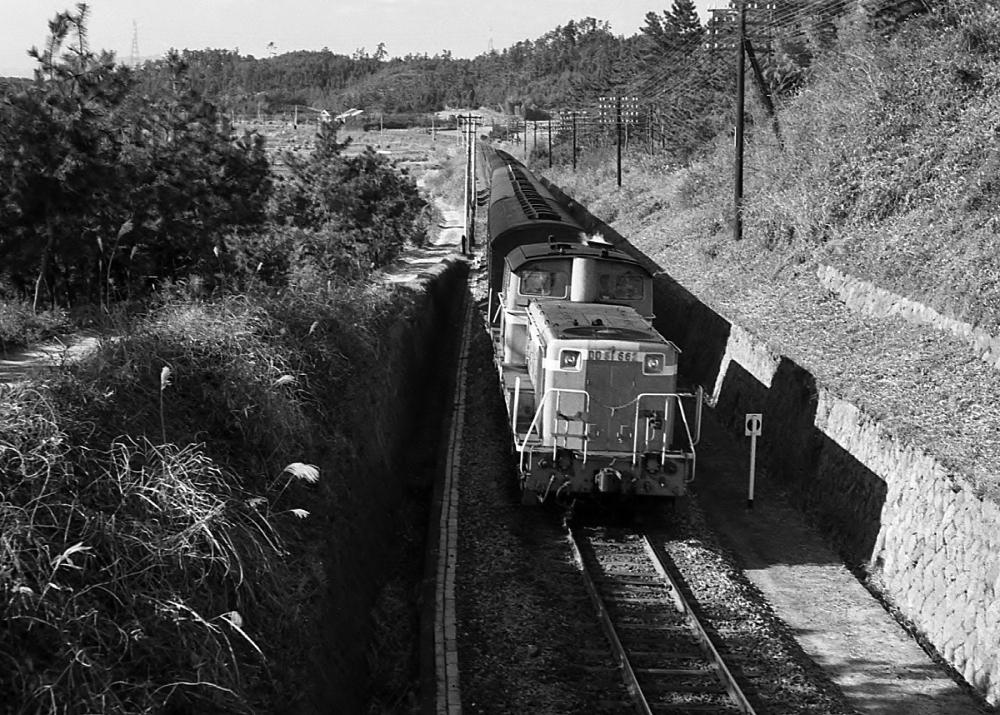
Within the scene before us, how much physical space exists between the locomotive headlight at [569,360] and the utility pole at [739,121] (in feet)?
50.9

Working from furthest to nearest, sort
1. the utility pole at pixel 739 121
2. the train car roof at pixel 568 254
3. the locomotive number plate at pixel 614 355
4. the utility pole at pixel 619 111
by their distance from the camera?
the utility pole at pixel 619 111 → the utility pole at pixel 739 121 → the train car roof at pixel 568 254 → the locomotive number plate at pixel 614 355

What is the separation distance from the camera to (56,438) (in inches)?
263

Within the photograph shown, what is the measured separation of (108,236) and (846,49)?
2412 cm

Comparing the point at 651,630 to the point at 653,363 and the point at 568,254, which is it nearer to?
the point at 653,363

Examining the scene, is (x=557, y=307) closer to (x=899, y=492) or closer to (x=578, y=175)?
(x=899, y=492)

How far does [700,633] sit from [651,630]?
0.56 meters

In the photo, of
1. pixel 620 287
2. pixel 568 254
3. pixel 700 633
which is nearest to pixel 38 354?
pixel 568 254

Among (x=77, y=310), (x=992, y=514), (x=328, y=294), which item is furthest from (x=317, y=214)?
(x=992, y=514)

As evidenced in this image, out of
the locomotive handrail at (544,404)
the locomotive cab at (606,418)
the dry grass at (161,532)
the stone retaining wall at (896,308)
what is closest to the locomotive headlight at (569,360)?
the locomotive cab at (606,418)

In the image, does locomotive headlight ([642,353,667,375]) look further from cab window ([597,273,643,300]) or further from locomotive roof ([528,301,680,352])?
cab window ([597,273,643,300])

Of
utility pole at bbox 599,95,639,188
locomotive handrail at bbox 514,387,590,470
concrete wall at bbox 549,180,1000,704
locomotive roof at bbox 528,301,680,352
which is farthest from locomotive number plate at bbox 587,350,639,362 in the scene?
utility pole at bbox 599,95,639,188

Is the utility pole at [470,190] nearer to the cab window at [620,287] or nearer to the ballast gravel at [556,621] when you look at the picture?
the cab window at [620,287]

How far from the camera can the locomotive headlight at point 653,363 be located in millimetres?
12469

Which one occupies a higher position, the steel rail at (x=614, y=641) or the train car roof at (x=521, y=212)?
the train car roof at (x=521, y=212)
